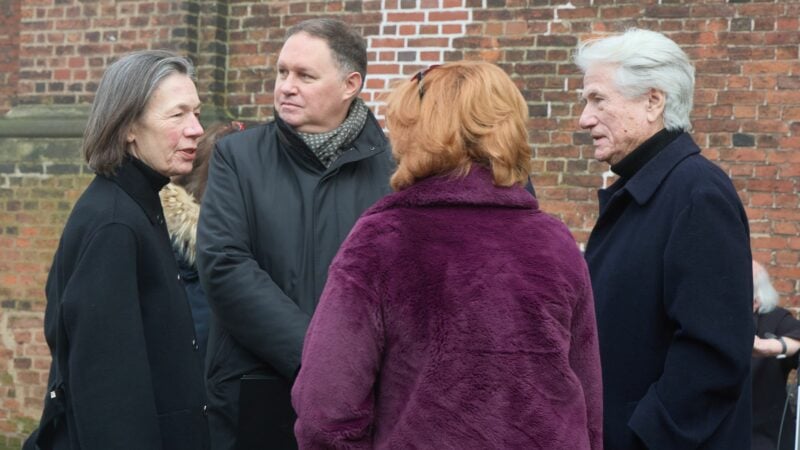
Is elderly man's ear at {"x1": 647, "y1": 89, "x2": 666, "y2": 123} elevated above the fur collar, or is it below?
above

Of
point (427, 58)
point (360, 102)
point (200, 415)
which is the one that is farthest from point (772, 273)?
point (200, 415)

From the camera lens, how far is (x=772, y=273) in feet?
20.9

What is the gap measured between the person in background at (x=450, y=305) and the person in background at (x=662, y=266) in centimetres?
64

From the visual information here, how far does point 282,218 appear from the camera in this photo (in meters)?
3.87

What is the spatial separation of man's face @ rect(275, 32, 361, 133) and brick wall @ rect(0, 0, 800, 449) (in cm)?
290

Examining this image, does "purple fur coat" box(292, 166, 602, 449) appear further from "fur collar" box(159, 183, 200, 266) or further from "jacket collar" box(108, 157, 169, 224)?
"fur collar" box(159, 183, 200, 266)

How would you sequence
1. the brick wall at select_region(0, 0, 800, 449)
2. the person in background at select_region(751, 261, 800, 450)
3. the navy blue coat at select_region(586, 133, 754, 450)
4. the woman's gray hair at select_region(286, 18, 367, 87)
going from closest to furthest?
1. the navy blue coat at select_region(586, 133, 754, 450)
2. the woman's gray hair at select_region(286, 18, 367, 87)
3. the person in background at select_region(751, 261, 800, 450)
4. the brick wall at select_region(0, 0, 800, 449)

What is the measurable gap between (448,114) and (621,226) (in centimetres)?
105

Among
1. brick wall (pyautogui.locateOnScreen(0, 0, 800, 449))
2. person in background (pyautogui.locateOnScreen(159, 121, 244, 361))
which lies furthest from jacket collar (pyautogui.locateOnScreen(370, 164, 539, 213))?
brick wall (pyautogui.locateOnScreen(0, 0, 800, 449))

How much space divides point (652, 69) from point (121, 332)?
162 cm

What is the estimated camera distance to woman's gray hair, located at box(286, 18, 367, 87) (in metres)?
4.09

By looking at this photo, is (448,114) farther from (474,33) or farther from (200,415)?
(474,33)

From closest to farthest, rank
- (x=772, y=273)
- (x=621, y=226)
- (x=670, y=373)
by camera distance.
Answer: (x=670, y=373), (x=621, y=226), (x=772, y=273)

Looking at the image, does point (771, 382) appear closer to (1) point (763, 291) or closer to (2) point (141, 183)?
Result: (1) point (763, 291)
